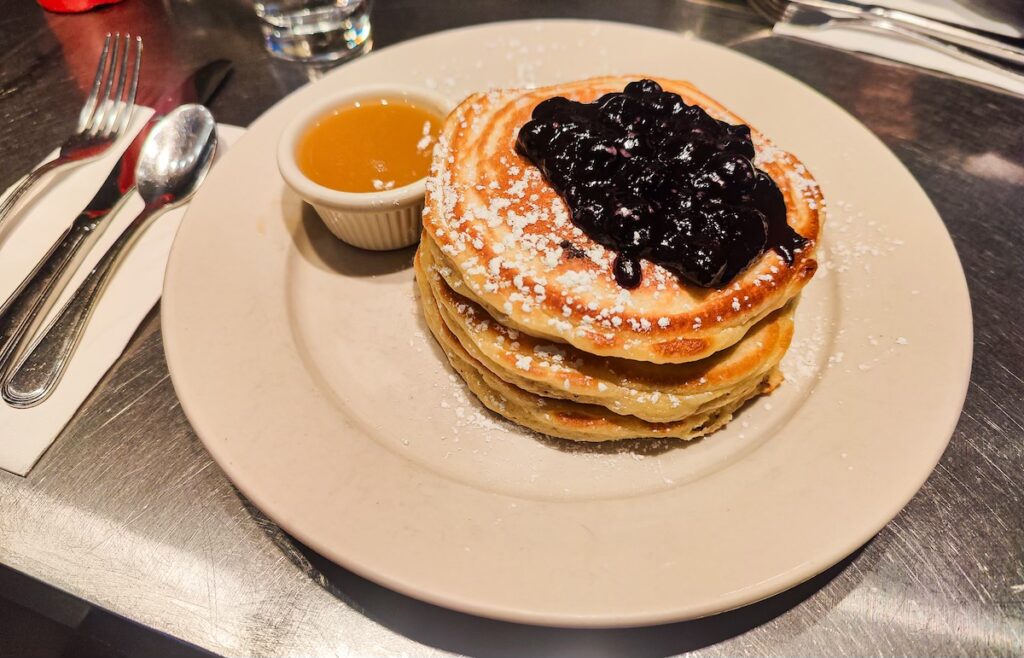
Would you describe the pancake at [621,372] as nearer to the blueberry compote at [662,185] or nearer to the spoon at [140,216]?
the blueberry compote at [662,185]

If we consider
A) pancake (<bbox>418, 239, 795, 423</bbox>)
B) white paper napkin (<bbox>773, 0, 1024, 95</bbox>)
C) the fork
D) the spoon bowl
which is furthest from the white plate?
white paper napkin (<bbox>773, 0, 1024, 95</bbox>)

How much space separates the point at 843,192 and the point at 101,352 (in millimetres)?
2204

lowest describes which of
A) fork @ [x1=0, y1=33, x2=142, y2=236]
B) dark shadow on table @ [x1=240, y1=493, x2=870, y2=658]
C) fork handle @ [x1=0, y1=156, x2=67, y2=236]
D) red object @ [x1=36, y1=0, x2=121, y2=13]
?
dark shadow on table @ [x1=240, y1=493, x2=870, y2=658]

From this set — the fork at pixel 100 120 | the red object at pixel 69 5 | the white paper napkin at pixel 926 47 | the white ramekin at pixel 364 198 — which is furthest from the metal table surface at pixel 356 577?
the red object at pixel 69 5

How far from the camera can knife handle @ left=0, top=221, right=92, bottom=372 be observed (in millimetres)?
1715

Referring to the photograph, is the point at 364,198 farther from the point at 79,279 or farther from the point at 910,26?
the point at 910,26

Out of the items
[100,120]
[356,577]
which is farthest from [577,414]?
[100,120]

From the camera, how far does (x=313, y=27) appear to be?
2.86 metres

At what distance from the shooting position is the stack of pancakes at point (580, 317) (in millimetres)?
1391

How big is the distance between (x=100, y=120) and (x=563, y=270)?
193 centimetres

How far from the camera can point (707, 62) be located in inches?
89.8

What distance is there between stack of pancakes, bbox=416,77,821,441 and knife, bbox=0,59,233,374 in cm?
111

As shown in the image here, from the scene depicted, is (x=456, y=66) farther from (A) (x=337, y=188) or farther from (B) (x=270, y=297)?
(B) (x=270, y=297)

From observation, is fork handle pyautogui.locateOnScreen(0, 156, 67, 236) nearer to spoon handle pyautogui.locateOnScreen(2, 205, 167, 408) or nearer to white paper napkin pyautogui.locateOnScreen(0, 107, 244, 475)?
white paper napkin pyautogui.locateOnScreen(0, 107, 244, 475)
